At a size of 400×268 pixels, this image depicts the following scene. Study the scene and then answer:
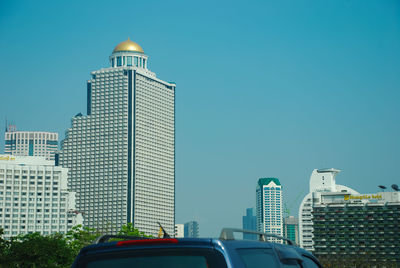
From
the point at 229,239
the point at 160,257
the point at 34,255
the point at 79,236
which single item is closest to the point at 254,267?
the point at 229,239

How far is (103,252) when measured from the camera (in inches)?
215

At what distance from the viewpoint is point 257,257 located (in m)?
5.56

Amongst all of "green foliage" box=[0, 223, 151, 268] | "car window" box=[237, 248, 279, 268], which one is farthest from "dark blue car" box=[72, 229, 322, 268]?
"green foliage" box=[0, 223, 151, 268]

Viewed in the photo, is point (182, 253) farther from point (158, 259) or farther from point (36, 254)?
point (36, 254)

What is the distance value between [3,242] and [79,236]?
19.1m

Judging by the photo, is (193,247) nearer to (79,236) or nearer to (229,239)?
(229,239)

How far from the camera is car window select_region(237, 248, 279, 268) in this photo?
5316 millimetres

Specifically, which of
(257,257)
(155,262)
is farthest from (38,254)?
(155,262)

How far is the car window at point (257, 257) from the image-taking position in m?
5.32

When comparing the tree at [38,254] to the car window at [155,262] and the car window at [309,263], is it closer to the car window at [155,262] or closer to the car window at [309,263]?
the car window at [309,263]

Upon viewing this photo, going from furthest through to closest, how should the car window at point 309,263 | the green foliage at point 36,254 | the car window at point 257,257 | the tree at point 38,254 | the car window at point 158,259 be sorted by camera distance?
the tree at point 38,254, the green foliage at point 36,254, the car window at point 309,263, the car window at point 257,257, the car window at point 158,259

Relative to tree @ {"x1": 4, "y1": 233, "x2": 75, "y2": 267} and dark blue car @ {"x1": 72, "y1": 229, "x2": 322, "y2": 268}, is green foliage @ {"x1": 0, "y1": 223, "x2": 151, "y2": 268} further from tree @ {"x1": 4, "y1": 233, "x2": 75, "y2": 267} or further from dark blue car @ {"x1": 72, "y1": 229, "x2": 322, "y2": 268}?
dark blue car @ {"x1": 72, "y1": 229, "x2": 322, "y2": 268}

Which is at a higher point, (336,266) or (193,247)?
(193,247)

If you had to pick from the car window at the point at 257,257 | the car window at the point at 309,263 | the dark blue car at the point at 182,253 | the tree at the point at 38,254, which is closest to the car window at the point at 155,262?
the dark blue car at the point at 182,253
